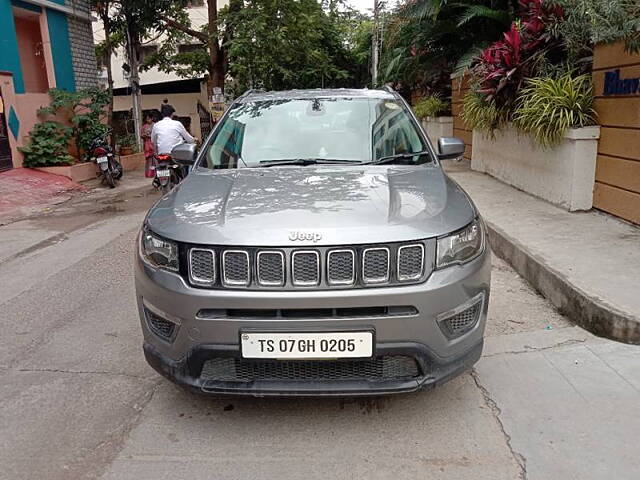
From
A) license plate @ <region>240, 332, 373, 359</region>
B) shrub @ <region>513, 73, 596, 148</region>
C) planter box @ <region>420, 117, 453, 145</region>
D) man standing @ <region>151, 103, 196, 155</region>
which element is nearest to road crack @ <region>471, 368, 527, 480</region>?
license plate @ <region>240, 332, 373, 359</region>

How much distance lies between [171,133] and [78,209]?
2071 millimetres

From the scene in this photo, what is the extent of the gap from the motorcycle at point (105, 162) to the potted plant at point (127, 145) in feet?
11.2

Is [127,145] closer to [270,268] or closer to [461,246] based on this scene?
[270,268]

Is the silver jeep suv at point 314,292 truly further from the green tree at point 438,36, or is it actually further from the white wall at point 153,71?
the white wall at point 153,71

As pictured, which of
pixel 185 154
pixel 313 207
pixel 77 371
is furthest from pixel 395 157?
pixel 77 371

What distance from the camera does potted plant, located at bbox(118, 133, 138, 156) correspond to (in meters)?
16.0

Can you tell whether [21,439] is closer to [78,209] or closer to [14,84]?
[78,209]

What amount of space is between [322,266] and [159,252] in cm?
85

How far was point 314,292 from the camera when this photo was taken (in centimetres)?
258

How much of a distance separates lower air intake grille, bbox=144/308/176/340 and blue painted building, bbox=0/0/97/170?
9849 millimetres

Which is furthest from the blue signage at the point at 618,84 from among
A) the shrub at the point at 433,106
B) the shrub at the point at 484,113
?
the shrub at the point at 433,106

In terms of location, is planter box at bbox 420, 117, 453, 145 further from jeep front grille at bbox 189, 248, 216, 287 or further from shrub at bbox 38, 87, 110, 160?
jeep front grille at bbox 189, 248, 216, 287

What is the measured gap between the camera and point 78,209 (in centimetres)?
975

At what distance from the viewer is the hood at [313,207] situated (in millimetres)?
2666
